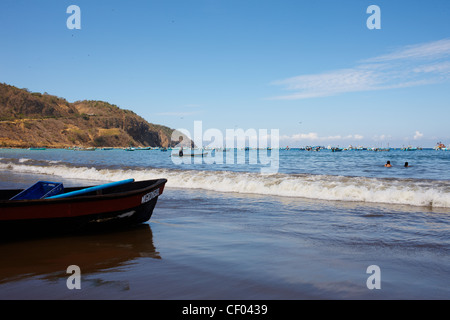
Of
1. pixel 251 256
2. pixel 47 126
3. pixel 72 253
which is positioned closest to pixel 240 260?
pixel 251 256

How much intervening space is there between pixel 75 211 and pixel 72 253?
1.04 metres

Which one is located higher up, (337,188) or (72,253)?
(337,188)

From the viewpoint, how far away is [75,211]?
6578 mm

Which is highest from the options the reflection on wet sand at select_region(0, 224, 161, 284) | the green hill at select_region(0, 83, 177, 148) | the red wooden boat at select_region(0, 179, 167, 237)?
the green hill at select_region(0, 83, 177, 148)

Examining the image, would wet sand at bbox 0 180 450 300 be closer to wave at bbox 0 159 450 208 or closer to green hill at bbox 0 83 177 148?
wave at bbox 0 159 450 208

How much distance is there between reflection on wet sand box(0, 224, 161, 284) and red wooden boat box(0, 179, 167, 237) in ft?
0.88

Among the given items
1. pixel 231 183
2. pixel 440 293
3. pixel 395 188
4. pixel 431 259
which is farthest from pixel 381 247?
pixel 231 183

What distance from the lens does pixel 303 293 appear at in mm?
3941

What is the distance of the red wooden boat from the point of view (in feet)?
20.4

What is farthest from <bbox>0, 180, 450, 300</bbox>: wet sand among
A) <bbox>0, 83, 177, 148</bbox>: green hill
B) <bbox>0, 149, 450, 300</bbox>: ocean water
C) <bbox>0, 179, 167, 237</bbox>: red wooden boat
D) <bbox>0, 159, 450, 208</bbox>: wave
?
<bbox>0, 83, 177, 148</bbox>: green hill

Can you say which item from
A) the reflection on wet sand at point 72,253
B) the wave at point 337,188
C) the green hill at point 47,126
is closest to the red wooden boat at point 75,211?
the reflection on wet sand at point 72,253

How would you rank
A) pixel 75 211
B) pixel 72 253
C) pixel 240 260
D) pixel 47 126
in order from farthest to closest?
pixel 47 126 < pixel 75 211 < pixel 72 253 < pixel 240 260

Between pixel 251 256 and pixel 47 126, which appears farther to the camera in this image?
pixel 47 126

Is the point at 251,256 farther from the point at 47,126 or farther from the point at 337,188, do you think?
the point at 47,126
